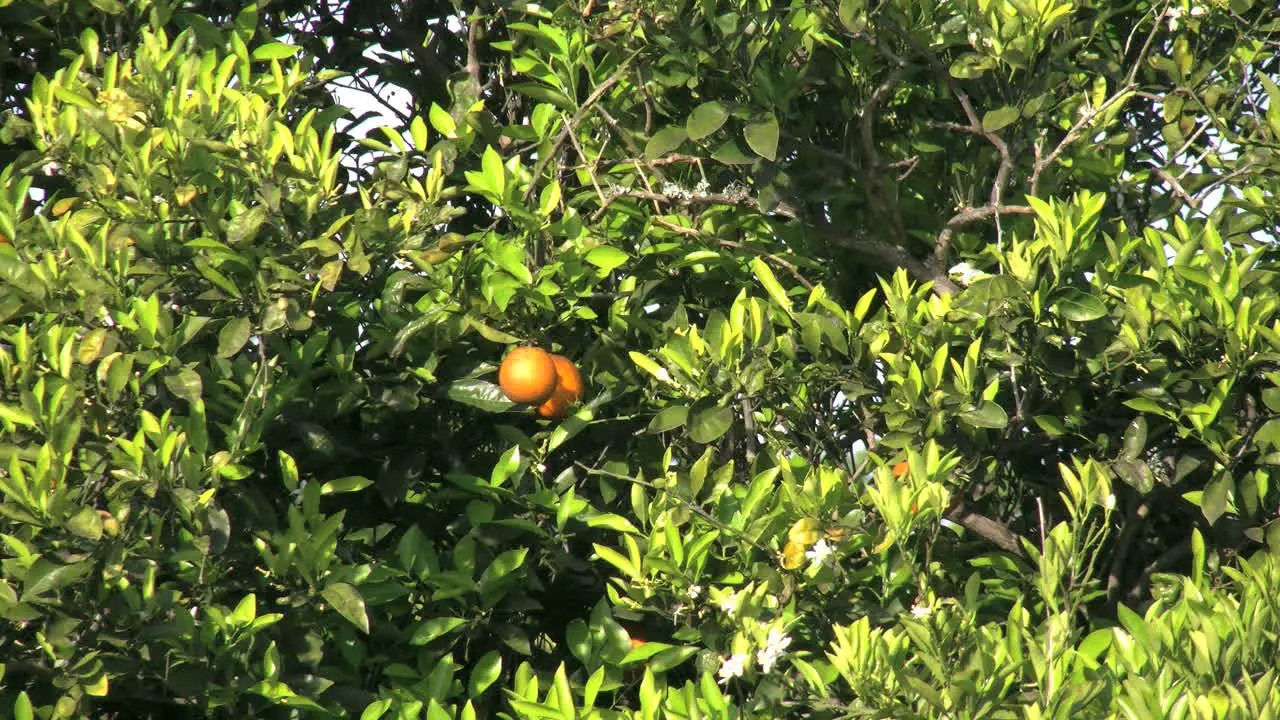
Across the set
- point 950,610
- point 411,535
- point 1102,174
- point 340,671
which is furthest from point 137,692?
point 1102,174

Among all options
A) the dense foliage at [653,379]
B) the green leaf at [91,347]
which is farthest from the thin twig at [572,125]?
the green leaf at [91,347]

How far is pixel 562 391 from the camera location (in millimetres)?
3102

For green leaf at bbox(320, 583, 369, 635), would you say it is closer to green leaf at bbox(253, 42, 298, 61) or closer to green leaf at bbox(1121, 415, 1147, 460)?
green leaf at bbox(253, 42, 298, 61)

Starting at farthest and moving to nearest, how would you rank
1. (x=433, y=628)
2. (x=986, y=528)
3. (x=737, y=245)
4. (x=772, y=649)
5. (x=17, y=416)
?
(x=737, y=245) → (x=986, y=528) → (x=433, y=628) → (x=17, y=416) → (x=772, y=649)

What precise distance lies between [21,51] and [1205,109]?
10.4ft

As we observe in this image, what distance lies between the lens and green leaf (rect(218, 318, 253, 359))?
2727 millimetres

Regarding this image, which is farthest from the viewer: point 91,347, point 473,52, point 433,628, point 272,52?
point 473,52

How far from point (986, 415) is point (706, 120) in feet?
2.84

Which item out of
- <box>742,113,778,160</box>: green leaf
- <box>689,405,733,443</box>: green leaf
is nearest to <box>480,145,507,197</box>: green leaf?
<box>742,113,778,160</box>: green leaf

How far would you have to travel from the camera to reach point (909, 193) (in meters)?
3.65

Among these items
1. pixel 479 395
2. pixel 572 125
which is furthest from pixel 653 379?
pixel 572 125

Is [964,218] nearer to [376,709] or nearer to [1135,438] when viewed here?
[1135,438]

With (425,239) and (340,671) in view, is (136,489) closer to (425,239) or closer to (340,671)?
(340,671)

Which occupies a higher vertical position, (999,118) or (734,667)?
(999,118)
